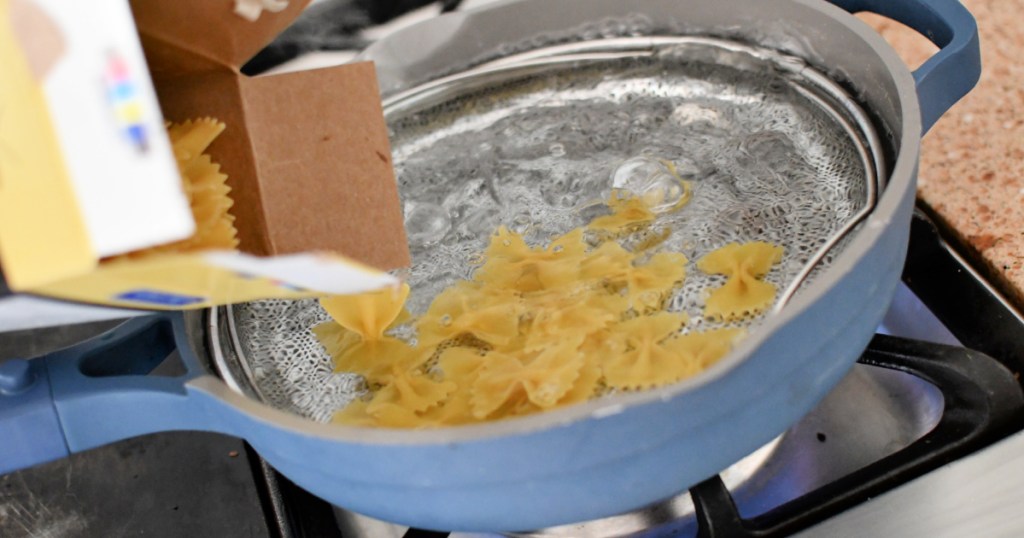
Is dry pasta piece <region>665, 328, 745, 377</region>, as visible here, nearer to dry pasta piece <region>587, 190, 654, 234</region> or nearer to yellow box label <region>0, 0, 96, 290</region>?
dry pasta piece <region>587, 190, 654, 234</region>

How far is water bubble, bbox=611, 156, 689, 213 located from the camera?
53 centimetres

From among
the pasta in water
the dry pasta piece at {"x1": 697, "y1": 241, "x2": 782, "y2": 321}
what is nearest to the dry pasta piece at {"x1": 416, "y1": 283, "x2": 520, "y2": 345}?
the pasta in water

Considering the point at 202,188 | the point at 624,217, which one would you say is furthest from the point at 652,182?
the point at 202,188

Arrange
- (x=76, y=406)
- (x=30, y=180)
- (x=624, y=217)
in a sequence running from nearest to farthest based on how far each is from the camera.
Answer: (x=30, y=180) → (x=76, y=406) → (x=624, y=217)

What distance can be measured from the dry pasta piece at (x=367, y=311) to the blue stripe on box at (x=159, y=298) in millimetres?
104

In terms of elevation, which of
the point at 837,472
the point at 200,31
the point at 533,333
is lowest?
the point at 837,472

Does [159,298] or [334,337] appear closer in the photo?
[159,298]

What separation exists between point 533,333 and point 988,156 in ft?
1.17

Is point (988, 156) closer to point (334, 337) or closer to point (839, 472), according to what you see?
point (839, 472)

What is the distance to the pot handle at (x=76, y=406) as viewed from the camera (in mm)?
405

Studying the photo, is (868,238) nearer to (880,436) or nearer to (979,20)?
(880,436)

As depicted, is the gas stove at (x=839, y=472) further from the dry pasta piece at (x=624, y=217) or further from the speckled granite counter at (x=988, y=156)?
the dry pasta piece at (x=624, y=217)

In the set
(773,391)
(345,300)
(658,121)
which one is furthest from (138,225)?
(658,121)

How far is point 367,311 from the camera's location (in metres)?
0.46
